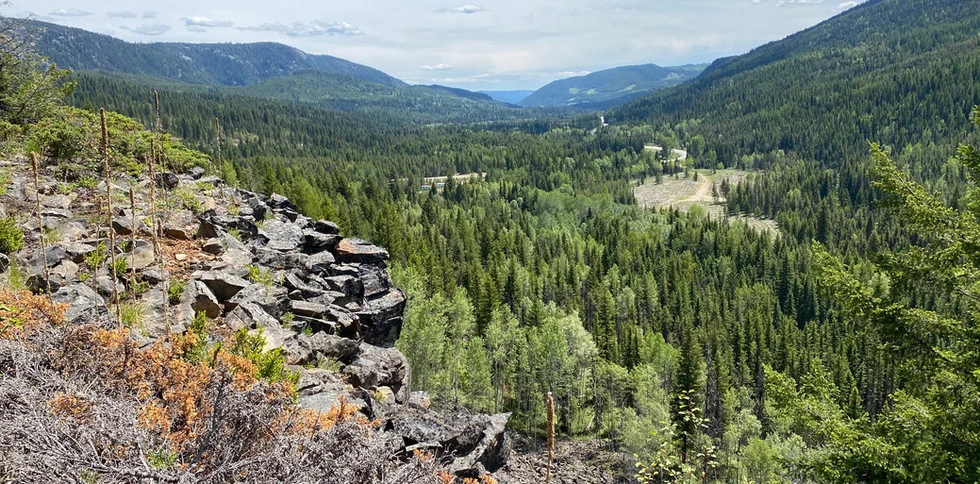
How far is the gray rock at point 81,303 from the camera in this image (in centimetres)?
1064

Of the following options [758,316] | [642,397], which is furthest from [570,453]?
[758,316]

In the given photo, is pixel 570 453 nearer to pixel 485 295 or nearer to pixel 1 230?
pixel 485 295

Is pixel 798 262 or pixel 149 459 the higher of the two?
pixel 149 459

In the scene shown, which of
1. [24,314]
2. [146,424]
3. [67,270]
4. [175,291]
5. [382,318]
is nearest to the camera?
[146,424]

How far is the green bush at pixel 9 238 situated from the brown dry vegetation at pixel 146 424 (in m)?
5.94

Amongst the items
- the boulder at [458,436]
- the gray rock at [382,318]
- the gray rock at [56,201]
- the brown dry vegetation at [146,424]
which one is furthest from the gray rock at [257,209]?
the brown dry vegetation at [146,424]

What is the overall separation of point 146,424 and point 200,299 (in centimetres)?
871

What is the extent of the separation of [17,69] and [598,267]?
3435 inches

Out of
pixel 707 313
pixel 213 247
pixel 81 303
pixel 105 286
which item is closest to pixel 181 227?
pixel 213 247

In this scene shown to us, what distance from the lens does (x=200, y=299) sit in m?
14.5

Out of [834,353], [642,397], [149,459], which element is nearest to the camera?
[149,459]

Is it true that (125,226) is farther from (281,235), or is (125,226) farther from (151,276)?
(281,235)

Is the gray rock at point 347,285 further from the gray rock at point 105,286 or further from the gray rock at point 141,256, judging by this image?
the gray rock at point 105,286

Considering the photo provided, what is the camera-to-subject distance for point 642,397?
4925 cm
